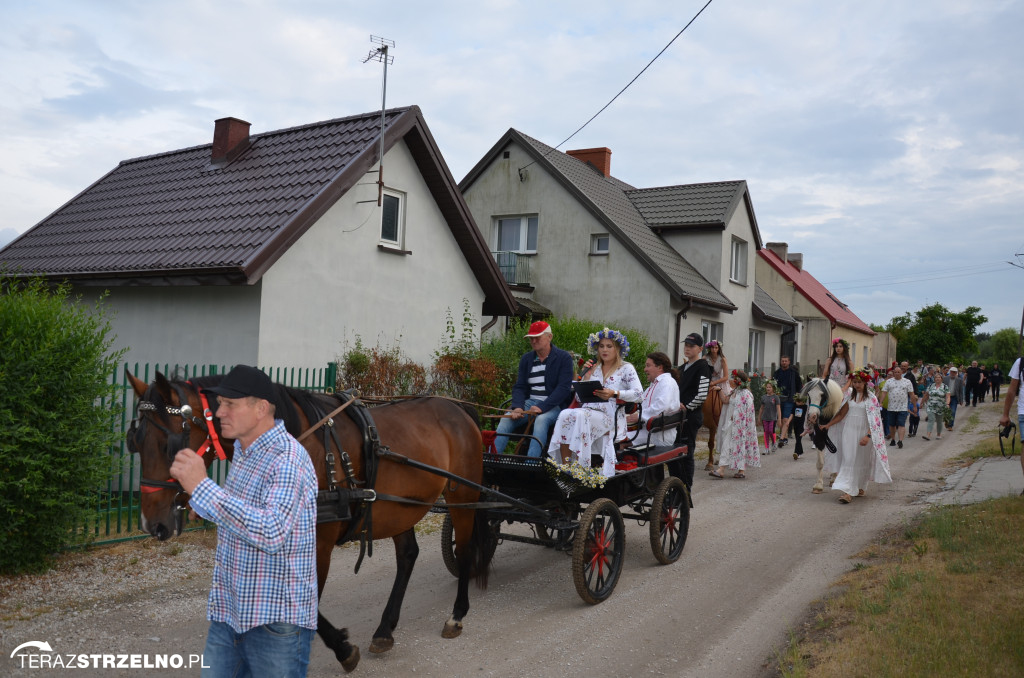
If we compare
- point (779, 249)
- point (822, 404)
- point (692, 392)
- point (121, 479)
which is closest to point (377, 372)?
point (121, 479)

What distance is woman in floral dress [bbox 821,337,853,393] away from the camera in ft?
36.9

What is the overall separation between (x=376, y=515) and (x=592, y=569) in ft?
7.67

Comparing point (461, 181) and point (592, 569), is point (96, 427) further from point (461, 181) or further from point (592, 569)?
point (461, 181)

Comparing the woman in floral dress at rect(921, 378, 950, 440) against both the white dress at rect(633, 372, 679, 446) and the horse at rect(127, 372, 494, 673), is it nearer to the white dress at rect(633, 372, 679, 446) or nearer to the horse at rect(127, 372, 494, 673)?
the white dress at rect(633, 372, 679, 446)

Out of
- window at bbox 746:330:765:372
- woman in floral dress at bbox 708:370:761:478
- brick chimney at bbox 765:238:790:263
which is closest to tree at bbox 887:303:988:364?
brick chimney at bbox 765:238:790:263

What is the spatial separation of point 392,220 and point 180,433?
32.9ft

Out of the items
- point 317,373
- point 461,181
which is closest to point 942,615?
point 317,373

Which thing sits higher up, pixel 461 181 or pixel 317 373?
pixel 461 181

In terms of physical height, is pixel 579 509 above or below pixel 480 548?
above

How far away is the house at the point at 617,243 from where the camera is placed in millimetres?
A: 21484

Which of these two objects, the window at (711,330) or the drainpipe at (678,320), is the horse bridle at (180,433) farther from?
the window at (711,330)

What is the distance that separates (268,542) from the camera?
8.87 ft

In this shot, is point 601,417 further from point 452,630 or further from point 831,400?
point 831,400

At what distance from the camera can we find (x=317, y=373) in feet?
35.2
